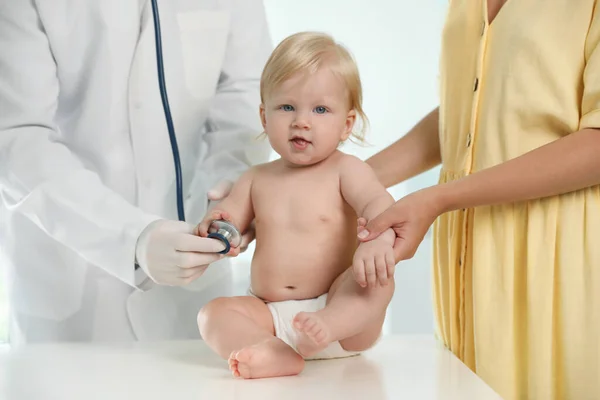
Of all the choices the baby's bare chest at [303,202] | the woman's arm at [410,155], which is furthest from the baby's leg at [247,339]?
the woman's arm at [410,155]

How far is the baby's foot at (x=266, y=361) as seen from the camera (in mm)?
950

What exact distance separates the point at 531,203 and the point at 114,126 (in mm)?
830

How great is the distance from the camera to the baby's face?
1096 millimetres

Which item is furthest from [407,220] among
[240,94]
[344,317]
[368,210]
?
[240,94]

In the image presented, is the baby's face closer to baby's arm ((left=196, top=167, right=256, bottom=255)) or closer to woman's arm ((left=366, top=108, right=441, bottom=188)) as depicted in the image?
baby's arm ((left=196, top=167, right=256, bottom=255))

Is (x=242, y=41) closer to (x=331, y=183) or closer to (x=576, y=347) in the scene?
(x=331, y=183)

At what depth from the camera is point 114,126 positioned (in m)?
1.46

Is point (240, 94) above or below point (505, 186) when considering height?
above

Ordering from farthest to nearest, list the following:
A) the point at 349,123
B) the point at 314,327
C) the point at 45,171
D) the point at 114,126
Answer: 1. the point at 114,126
2. the point at 45,171
3. the point at 349,123
4. the point at 314,327

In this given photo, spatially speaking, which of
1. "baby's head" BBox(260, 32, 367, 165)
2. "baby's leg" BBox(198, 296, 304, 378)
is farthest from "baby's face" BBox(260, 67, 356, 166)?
"baby's leg" BBox(198, 296, 304, 378)

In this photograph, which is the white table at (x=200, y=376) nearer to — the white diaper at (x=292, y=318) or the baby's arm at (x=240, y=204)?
the white diaper at (x=292, y=318)

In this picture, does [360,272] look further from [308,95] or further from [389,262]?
[308,95]

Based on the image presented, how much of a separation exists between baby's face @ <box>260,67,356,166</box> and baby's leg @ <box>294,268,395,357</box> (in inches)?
8.0

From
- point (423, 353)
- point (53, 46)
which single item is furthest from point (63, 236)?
point (423, 353)
